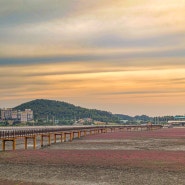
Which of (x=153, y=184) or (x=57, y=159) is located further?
(x=57, y=159)

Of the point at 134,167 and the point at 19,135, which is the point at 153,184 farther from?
the point at 19,135

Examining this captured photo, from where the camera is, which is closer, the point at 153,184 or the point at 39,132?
the point at 153,184

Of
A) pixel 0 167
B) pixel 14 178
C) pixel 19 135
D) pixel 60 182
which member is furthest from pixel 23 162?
pixel 19 135

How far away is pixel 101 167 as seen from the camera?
127 ft

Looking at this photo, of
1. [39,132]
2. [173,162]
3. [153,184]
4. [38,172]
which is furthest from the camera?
[39,132]

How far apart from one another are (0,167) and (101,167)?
32.2 feet

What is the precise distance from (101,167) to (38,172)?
6432 millimetres

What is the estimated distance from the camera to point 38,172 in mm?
35594

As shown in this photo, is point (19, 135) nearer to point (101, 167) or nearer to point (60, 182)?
point (101, 167)

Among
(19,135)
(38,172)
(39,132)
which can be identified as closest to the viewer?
(38,172)

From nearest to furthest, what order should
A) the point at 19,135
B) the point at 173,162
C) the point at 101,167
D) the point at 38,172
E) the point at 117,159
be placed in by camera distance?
the point at 38,172 → the point at 101,167 → the point at 173,162 → the point at 117,159 → the point at 19,135

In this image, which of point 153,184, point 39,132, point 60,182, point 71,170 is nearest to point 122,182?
→ point 153,184

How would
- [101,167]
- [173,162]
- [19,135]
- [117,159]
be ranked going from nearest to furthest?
[101,167] < [173,162] < [117,159] < [19,135]

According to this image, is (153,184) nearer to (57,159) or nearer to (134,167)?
(134,167)
